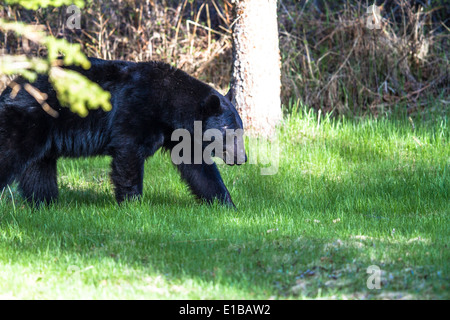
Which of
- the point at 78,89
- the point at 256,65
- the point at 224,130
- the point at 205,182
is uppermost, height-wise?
the point at 256,65

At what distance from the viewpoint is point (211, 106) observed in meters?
5.96

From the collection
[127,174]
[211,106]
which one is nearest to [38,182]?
[127,174]

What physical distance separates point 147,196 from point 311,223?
6.58ft

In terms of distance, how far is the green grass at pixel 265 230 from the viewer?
3.71 metres

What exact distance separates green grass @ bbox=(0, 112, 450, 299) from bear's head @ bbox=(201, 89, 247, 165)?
0.56 metres

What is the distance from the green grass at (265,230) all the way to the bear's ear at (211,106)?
97 cm

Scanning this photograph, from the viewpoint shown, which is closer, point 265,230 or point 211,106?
point 265,230

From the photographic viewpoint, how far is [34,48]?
10.9 metres

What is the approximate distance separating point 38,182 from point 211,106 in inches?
76.9

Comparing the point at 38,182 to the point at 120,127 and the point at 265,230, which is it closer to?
the point at 120,127

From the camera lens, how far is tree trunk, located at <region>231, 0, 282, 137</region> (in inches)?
303

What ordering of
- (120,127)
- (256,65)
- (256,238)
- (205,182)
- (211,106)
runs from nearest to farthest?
(256,238), (120,127), (211,106), (205,182), (256,65)

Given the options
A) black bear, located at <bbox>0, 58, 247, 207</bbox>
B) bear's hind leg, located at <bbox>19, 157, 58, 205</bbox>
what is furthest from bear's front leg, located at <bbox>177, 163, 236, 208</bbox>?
bear's hind leg, located at <bbox>19, 157, 58, 205</bbox>

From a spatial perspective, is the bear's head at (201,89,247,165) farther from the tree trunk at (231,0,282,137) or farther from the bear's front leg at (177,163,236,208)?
the tree trunk at (231,0,282,137)
